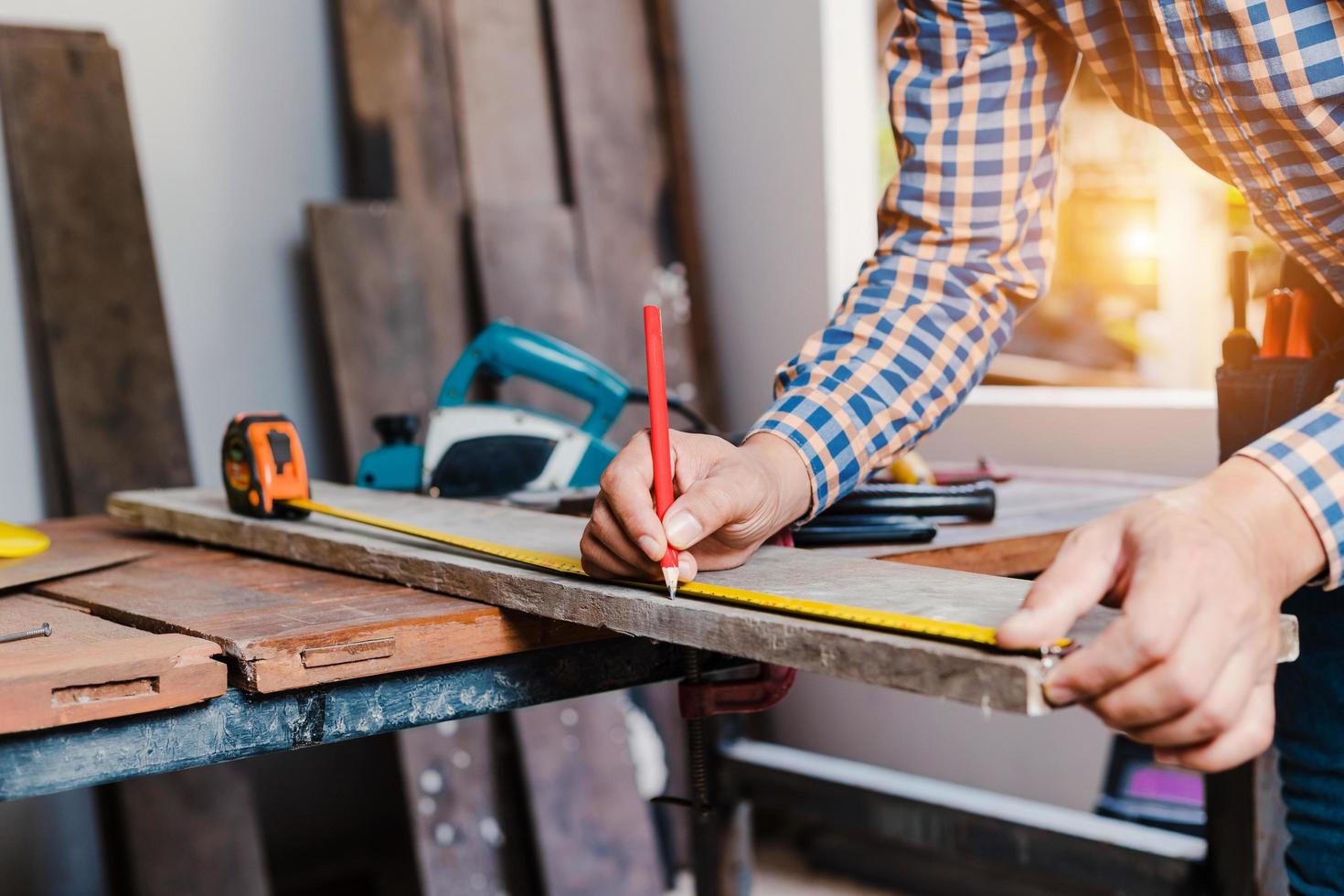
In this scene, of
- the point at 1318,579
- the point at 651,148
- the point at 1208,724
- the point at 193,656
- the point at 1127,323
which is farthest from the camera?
the point at 1127,323

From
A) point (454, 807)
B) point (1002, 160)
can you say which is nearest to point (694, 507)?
point (1002, 160)

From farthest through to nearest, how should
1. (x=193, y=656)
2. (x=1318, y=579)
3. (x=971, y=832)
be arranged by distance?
(x=971, y=832)
(x=193, y=656)
(x=1318, y=579)

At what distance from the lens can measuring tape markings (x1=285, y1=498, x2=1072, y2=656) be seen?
0.65 metres

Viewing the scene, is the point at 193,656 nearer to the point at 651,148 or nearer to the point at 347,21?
the point at 347,21

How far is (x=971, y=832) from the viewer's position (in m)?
1.81

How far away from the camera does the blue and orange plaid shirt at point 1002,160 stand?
0.94 metres

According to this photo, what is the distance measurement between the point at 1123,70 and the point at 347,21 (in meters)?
1.78

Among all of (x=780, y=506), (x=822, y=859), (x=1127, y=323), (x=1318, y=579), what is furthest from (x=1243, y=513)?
(x=1127, y=323)

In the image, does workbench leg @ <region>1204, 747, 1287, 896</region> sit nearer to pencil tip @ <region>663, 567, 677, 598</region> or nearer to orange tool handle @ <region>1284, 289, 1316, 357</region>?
orange tool handle @ <region>1284, 289, 1316, 357</region>

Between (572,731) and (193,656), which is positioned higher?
(193,656)

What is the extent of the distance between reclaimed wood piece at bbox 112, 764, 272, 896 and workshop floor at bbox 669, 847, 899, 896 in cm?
83

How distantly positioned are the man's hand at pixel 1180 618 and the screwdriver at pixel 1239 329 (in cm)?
62

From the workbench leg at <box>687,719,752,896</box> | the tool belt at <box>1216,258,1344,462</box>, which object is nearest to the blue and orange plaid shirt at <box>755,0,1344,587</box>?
the tool belt at <box>1216,258,1344,462</box>

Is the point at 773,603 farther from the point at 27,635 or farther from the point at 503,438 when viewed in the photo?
the point at 503,438
